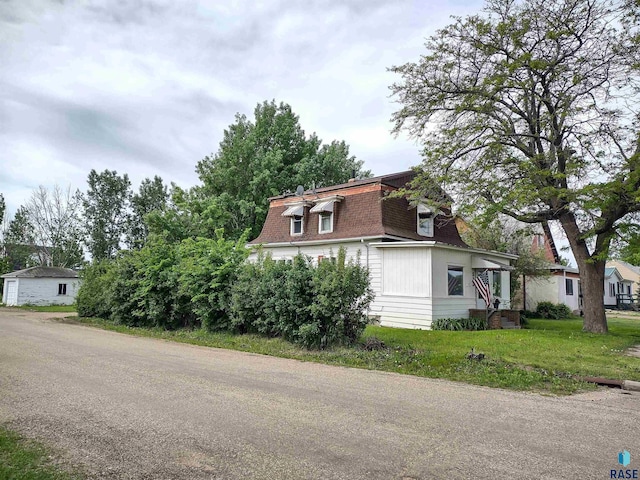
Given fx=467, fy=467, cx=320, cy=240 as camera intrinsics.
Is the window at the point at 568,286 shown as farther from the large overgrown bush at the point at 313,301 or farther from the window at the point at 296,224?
the large overgrown bush at the point at 313,301

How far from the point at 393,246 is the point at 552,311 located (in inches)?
511

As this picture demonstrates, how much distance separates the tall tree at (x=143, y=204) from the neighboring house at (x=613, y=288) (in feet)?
145

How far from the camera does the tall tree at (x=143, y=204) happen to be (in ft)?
166

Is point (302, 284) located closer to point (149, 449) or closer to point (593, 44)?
point (149, 449)

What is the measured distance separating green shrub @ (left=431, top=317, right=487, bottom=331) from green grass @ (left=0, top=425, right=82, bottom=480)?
13.8m

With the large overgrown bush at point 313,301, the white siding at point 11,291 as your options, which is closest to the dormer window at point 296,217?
the large overgrown bush at point 313,301

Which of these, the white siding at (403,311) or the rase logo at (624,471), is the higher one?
the white siding at (403,311)

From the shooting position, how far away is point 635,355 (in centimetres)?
1141

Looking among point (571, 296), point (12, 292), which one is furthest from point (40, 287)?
point (571, 296)

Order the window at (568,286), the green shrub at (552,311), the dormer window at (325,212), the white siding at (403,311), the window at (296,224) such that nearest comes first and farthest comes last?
the white siding at (403,311) → the dormer window at (325,212) → the window at (296,224) → the green shrub at (552,311) → the window at (568,286)

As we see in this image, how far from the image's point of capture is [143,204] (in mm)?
50875

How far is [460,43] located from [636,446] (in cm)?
1524

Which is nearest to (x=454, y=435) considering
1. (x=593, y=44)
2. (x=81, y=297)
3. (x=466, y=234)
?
(x=593, y=44)

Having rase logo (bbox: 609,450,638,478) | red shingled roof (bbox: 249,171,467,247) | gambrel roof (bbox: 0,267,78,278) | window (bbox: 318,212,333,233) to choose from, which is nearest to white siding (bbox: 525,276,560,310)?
red shingled roof (bbox: 249,171,467,247)
